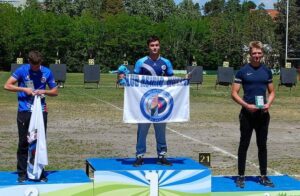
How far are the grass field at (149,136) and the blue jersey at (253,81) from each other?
101 inches

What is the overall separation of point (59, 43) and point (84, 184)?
74785 millimetres

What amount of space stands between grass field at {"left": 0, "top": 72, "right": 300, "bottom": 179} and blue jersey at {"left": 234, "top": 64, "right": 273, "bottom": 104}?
101 inches

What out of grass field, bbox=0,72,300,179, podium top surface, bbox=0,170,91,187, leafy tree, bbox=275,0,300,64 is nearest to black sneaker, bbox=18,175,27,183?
podium top surface, bbox=0,170,91,187

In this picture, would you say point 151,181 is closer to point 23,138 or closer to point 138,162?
point 138,162

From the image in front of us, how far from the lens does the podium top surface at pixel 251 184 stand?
725 cm

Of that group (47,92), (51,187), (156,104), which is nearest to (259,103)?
(156,104)

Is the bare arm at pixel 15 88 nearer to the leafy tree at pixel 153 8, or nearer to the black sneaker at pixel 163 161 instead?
the black sneaker at pixel 163 161

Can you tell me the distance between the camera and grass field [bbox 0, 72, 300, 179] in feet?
36.3

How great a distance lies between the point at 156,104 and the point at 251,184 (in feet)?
5.33

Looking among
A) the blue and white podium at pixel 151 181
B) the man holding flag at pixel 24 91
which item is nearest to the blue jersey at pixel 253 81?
the blue and white podium at pixel 151 181

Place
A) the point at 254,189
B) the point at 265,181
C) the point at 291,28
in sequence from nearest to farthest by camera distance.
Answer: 1. the point at 254,189
2. the point at 265,181
3. the point at 291,28

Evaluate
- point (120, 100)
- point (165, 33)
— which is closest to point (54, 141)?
point (120, 100)

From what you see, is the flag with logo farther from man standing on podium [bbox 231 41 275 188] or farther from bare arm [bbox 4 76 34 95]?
bare arm [bbox 4 76 34 95]

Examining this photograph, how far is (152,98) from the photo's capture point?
809cm
